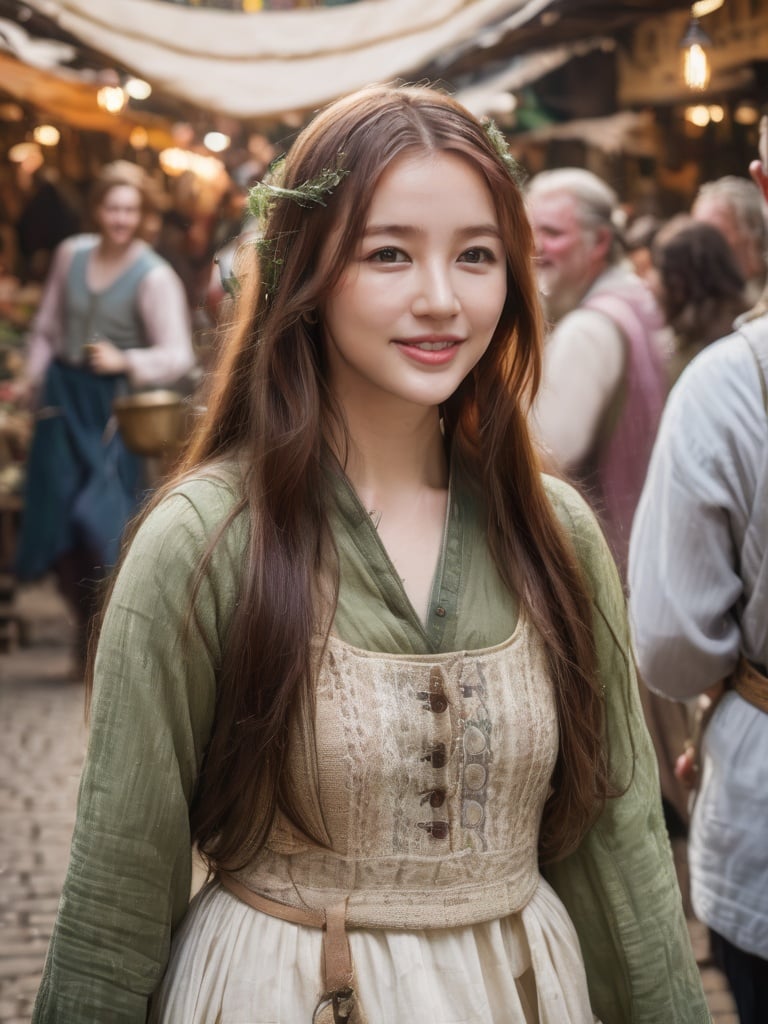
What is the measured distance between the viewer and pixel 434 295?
6.15ft

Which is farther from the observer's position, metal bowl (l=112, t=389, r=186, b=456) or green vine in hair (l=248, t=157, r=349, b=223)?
metal bowl (l=112, t=389, r=186, b=456)

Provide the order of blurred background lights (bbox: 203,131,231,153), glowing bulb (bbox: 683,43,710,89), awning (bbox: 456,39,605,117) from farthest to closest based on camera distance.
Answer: blurred background lights (bbox: 203,131,231,153) < awning (bbox: 456,39,605,117) < glowing bulb (bbox: 683,43,710,89)

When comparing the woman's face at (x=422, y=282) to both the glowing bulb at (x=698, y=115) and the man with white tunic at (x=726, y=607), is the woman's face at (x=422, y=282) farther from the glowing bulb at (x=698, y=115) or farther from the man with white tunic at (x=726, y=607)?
the glowing bulb at (x=698, y=115)

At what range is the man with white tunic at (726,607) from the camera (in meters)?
2.46

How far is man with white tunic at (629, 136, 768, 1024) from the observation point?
2.46 m

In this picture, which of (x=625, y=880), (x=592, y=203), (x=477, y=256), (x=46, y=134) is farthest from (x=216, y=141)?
(x=625, y=880)

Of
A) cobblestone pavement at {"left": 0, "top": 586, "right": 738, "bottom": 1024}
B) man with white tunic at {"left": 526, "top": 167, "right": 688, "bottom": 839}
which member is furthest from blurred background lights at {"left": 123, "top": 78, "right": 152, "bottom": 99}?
man with white tunic at {"left": 526, "top": 167, "right": 688, "bottom": 839}

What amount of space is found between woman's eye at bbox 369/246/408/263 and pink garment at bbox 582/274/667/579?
2.71 metres

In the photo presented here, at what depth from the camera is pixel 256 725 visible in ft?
5.95

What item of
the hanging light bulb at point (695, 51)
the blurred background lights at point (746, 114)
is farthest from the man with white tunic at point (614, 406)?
the blurred background lights at point (746, 114)

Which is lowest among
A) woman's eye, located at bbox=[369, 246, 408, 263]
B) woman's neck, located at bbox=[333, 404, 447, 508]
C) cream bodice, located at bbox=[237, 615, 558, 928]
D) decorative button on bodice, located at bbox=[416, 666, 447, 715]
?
cream bodice, located at bbox=[237, 615, 558, 928]

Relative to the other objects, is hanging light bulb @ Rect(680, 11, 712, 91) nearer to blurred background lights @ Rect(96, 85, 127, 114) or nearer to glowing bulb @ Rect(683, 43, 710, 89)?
glowing bulb @ Rect(683, 43, 710, 89)

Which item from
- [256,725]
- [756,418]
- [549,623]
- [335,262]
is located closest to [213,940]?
[256,725]

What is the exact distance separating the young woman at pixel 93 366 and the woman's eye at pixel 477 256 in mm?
5513
